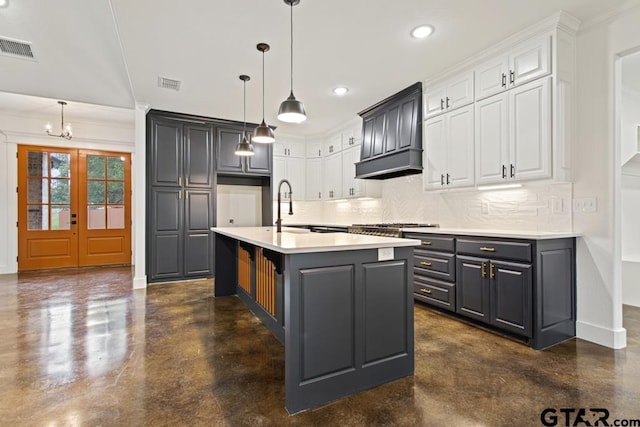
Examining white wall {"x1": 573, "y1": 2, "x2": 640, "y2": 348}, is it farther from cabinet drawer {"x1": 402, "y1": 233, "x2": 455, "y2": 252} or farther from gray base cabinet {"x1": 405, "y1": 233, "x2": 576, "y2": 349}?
cabinet drawer {"x1": 402, "y1": 233, "x2": 455, "y2": 252}

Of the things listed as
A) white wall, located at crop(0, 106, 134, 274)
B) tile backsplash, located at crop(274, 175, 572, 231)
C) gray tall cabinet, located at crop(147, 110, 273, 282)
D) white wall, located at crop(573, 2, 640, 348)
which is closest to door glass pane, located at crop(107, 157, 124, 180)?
white wall, located at crop(0, 106, 134, 274)

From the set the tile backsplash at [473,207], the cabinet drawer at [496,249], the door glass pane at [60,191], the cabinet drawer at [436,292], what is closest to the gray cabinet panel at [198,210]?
the tile backsplash at [473,207]

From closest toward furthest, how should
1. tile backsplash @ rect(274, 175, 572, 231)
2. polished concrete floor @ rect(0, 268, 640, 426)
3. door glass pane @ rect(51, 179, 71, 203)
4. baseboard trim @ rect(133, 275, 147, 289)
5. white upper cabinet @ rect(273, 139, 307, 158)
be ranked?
polished concrete floor @ rect(0, 268, 640, 426) < tile backsplash @ rect(274, 175, 572, 231) < baseboard trim @ rect(133, 275, 147, 289) < door glass pane @ rect(51, 179, 71, 203) < white upper cabinet @ rect(273, 139, 307, 158)

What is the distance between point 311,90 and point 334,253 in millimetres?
3012

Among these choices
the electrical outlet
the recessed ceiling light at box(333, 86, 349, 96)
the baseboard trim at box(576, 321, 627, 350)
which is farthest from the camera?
the recessed ceiling light at box(333, 86, 349, 96)

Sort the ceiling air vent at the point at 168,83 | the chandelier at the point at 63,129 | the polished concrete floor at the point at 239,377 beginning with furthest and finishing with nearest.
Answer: the chandelier at the point at 63,129 → the ceiling air vent at the point at 168,83 → the polished concrete floor at the point at 239,377

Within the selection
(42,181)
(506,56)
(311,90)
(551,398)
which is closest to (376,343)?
(551,398)

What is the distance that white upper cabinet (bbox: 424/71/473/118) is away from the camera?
3.37 meters

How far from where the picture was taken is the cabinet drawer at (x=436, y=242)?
10.4ft

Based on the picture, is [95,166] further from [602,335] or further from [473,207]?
[602,335]

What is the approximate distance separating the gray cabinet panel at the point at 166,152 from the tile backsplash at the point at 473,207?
313 cm

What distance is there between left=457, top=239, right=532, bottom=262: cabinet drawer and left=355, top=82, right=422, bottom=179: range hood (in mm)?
1305

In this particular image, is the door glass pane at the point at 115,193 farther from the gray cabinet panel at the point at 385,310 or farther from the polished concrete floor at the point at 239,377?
the gray cabinet panel at the point at 385,310

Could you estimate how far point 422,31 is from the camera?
2.87 m
